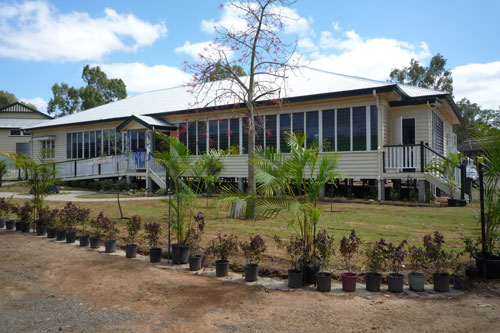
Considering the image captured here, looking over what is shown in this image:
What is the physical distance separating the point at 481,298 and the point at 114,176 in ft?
62.3

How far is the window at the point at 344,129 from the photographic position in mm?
14500

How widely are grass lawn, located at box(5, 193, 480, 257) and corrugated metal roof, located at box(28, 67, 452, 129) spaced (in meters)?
4.11

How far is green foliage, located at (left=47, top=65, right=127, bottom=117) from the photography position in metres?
46.8

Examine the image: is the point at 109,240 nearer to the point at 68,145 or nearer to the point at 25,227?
the point at 25,227

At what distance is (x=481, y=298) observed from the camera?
4328 millimetres

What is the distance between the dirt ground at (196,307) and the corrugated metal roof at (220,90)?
25.1ft

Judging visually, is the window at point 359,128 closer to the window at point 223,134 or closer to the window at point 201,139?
the window at point 223,134

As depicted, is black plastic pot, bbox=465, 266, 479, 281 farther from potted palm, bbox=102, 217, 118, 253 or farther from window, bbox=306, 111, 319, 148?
window, bbox=306, 111, 319, 148

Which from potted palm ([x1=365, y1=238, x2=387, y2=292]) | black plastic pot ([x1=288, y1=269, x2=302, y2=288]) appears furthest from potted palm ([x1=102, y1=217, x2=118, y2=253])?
potted palm ([x1=365, y1=238, x2=387, y2=292])

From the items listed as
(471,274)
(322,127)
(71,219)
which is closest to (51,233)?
(71,219)

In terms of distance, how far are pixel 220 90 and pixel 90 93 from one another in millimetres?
35385

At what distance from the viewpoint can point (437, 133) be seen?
1691 centimetres

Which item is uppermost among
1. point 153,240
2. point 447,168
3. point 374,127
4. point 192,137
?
point 192,137

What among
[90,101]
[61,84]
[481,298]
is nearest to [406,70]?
[90,101]
